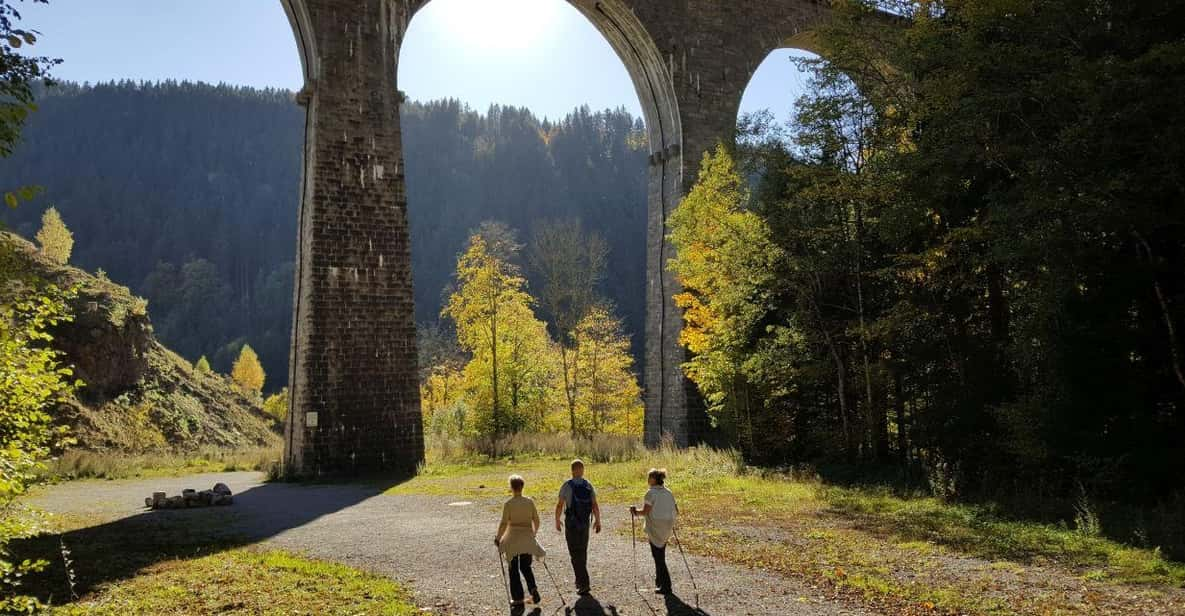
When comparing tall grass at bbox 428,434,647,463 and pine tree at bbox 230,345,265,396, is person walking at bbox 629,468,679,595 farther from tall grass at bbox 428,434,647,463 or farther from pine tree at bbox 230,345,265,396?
pine tree at bbox 230,345,265,396

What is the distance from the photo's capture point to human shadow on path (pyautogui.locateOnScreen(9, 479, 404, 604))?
701 cm

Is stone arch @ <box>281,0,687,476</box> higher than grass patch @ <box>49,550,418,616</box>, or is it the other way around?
stone arch @ <box>281,0,687,476</box>

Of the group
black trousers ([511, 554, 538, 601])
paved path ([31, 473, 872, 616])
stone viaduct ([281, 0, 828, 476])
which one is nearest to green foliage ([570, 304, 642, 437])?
stone viaduct ([281, 0, 828, 476])

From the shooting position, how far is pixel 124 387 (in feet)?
86.1

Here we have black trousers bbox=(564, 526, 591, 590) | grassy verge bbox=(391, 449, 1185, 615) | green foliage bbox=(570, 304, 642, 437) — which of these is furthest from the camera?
green foliage bbox=(570, 304, 642, 437)

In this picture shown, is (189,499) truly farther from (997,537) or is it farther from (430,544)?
(997,537)

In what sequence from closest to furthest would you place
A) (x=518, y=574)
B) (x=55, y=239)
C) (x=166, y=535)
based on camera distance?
(x=518, y=574) → (x=166, y=535) → (x=55, y=239)

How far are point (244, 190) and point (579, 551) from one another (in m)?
137

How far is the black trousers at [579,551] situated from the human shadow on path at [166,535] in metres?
3.69

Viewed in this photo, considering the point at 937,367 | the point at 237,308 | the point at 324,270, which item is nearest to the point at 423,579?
the point at 937,367

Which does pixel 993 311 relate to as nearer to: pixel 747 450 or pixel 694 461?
pixel 747 450

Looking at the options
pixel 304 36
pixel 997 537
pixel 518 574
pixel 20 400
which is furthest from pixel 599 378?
pixel 20 400

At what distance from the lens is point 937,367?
12.5 metres

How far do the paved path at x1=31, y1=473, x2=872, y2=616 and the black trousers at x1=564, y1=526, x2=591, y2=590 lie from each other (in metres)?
0.14
